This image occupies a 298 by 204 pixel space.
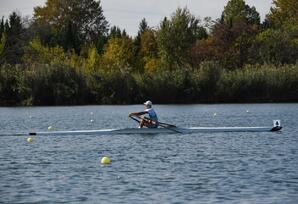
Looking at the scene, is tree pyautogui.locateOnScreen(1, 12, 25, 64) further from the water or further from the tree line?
the water

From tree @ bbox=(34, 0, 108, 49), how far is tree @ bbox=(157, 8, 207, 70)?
26.9 m

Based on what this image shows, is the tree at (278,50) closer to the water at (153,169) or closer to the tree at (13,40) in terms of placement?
the tree at (13,40)

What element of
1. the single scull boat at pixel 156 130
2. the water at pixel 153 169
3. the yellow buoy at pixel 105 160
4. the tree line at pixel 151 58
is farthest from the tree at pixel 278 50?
the yellow buoy at pixel 105 160

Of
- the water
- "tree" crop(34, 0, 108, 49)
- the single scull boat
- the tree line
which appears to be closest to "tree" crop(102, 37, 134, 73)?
the tree line

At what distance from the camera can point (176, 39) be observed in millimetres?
98562

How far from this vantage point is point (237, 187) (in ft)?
69.1

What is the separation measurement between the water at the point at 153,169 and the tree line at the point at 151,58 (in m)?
35.6

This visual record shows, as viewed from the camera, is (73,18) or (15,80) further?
(73,18)

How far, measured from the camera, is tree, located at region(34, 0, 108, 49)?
5044 inches

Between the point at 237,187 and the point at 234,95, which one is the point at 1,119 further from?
the point at 237,187

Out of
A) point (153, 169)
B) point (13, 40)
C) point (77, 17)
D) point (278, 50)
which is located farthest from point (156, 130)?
point (77, 17)

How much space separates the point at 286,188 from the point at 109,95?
57546 mm

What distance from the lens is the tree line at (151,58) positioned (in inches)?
3039

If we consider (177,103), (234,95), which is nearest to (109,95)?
(177,103)
